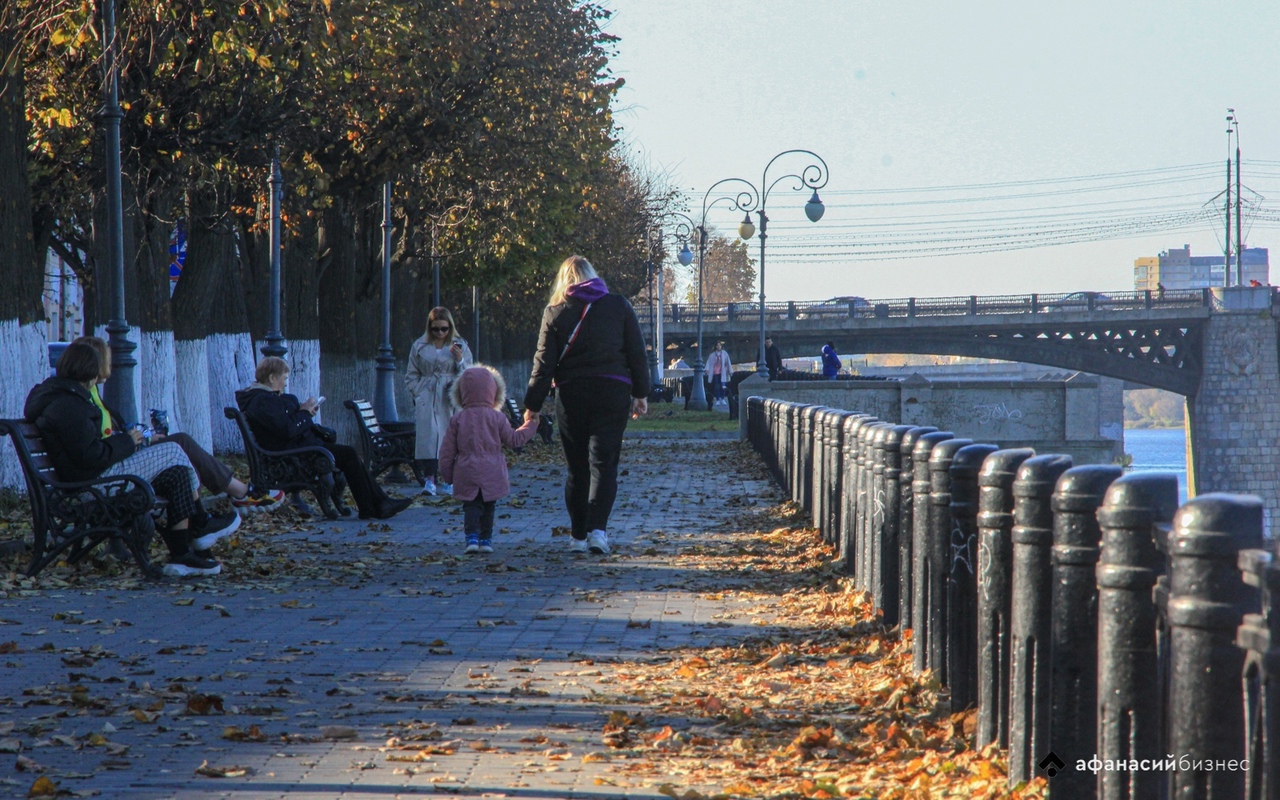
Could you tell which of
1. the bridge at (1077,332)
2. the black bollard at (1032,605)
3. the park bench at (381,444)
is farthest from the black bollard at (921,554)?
the bridge at (1077,332)

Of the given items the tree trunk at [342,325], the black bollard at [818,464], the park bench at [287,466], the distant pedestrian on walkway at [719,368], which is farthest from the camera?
the distant pedestrian on walkway at [719,368]

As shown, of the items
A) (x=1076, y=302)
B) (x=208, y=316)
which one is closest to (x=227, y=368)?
(x=208, y=316)

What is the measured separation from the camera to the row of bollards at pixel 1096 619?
10.0 ft

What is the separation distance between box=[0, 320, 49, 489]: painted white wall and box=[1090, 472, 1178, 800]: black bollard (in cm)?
994

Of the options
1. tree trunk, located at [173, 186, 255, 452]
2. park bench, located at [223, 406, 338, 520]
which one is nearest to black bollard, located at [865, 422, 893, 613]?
park bench, located at [223, 406, 338, 520]

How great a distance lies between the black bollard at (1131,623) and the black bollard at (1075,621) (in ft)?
0.76

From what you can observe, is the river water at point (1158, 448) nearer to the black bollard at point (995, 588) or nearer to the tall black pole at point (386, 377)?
the tall black pole at point (386, 377)

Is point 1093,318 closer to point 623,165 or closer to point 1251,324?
point 1251,324

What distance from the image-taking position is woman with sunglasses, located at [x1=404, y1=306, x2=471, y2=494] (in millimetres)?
14844

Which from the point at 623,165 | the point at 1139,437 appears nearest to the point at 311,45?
the point at 623,165

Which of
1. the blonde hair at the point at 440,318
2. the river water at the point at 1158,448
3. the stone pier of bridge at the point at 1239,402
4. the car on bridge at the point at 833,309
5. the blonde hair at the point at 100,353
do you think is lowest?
the river water at the point at 1158,448

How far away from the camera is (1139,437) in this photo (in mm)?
176375

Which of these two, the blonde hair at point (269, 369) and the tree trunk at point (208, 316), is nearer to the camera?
the blonde hair at point (269, 369)

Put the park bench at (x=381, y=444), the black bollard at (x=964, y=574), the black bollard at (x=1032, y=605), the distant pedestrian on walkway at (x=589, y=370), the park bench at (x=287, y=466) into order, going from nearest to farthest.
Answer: the black bollard at (x=1032, y=605) < the black bollard at (x=964, y=574) < the distant pedestrian on walkway at (x=589, y=370) < the park bench at (x=287, y=466) < the park bench at (x=381, y=444)
